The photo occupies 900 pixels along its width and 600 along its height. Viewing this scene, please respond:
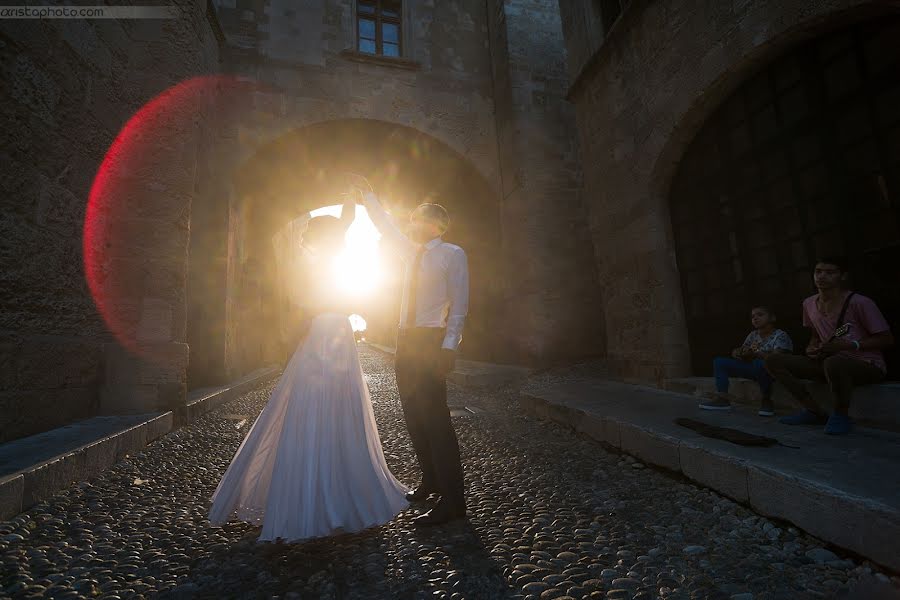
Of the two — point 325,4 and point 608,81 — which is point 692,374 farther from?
point 325,4

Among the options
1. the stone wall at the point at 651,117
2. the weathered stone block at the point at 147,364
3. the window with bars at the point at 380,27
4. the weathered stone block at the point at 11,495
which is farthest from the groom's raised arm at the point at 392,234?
the window with bars at the point at 380,27

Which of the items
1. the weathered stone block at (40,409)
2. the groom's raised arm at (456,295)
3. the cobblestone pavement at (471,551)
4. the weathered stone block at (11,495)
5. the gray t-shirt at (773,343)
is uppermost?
the groom's raised arm at (456,295)

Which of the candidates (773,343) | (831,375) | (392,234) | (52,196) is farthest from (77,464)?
(773,343)

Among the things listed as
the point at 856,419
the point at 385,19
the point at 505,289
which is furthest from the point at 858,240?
the point at 385,19

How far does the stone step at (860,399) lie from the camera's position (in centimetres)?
283

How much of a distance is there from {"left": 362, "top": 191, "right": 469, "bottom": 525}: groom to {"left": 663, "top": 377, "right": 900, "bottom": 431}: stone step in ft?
9.31

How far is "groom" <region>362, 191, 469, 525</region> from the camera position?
222 centimetres

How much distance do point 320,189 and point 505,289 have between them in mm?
5398

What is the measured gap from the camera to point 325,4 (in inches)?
340

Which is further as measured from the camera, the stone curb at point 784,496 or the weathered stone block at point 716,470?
the weathered stone block at point 716,470

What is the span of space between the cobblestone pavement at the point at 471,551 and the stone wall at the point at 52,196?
1.15 metres

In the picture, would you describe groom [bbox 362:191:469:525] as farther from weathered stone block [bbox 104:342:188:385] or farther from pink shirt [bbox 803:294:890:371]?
weathered stone block [bbox 104:342:188:385]

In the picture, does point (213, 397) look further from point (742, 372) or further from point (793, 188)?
point (793, 188)

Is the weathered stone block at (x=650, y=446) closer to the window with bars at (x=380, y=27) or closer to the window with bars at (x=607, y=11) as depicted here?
the window with bars at (x=607, y=11)
